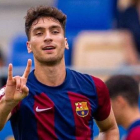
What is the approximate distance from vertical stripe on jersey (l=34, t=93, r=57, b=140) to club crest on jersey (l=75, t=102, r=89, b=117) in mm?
218

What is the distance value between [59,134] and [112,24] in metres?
6.09

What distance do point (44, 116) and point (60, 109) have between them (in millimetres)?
146

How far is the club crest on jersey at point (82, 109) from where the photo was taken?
629 centimetres

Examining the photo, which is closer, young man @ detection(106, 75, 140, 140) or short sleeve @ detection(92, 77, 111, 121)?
short sleeve @ detection(92, 77, 111, 121)

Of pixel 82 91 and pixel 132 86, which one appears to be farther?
pixel 132 86

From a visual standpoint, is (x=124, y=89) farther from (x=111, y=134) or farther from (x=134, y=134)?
(x=134, y=134)

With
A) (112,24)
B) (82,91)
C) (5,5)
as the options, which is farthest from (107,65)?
(82,91)

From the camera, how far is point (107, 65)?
11.6 meters

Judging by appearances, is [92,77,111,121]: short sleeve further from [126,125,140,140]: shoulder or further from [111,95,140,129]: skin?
[126,125,140,140]: shoulder

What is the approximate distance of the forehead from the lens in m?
6.30

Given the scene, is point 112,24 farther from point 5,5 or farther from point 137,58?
point 5,5

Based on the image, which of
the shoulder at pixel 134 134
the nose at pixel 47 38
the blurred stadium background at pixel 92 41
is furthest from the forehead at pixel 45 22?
the blurred stadium background at pixel 92 41

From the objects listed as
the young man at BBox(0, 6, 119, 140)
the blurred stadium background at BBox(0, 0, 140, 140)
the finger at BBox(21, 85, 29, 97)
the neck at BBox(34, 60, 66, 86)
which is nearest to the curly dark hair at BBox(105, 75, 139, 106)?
the young man at BBox(0, 6, 119, 140)

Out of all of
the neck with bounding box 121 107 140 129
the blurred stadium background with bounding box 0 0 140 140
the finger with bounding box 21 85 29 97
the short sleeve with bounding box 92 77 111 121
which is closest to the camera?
the finger with bounding box 21 85 29 97
